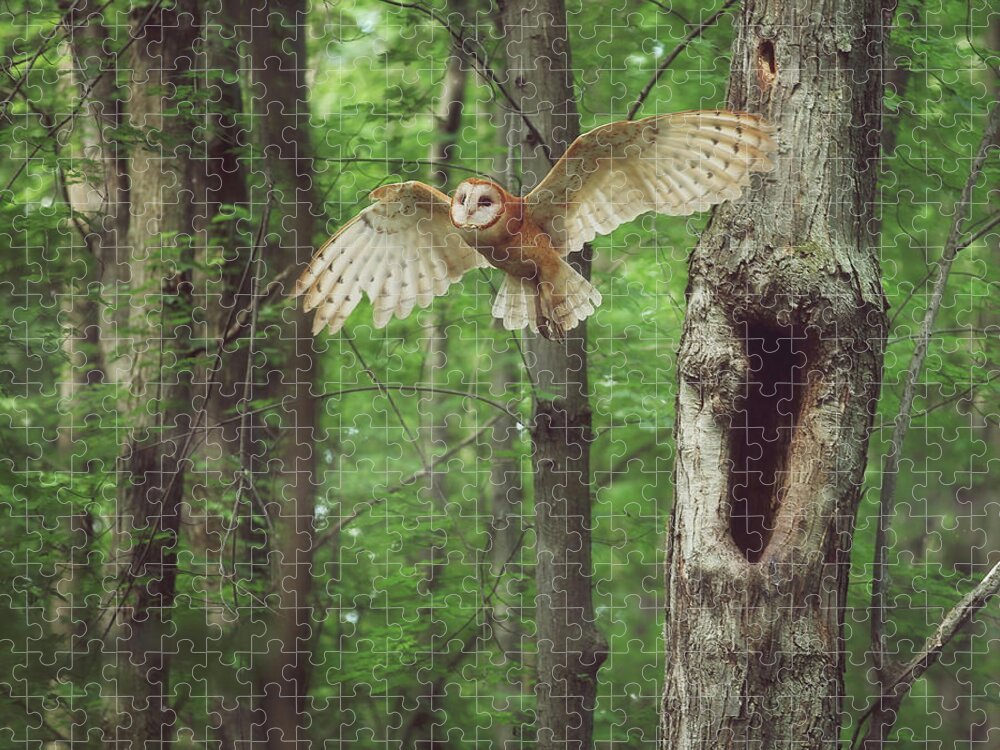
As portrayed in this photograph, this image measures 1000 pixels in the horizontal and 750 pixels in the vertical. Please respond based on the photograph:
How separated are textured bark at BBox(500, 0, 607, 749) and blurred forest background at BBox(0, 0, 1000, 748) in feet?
0.37

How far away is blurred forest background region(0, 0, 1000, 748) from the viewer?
4.09 meters

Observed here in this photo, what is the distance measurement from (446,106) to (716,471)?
369 cm

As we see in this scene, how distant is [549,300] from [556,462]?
63cm

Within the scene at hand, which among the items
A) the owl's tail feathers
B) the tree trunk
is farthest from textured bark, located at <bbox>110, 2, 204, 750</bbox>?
the owl's tail feathers

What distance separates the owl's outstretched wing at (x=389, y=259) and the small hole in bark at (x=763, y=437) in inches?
41.0

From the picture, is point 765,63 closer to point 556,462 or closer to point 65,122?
point 556,462

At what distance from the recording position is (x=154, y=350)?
14.7ft

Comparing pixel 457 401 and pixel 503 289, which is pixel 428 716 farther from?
pixel 457 401

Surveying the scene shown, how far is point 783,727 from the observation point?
9.48 ft

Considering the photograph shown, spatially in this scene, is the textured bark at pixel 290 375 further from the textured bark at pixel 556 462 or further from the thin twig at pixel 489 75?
the textured bark at pixel 556 462

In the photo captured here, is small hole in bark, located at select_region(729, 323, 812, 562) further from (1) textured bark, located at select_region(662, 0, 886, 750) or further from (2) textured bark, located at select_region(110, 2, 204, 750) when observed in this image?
(2) textured bark, located at select_region(110, 2, 204, 750)

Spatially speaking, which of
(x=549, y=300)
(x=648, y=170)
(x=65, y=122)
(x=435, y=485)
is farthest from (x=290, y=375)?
(x=435, y=485)

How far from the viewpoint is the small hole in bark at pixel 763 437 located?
Result: 2.97 meters

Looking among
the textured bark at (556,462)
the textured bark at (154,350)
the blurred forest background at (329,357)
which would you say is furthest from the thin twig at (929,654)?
the textured bark at (154,350)
